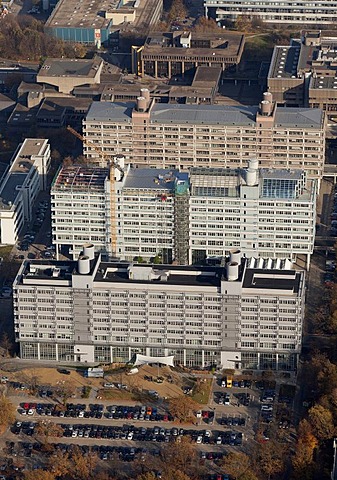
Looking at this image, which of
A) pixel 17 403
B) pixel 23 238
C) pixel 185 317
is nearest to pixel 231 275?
pixel 185 317

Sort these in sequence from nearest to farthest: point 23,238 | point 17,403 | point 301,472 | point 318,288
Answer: point 301,472 < point 17,403 < point 318,288 < point 23,238

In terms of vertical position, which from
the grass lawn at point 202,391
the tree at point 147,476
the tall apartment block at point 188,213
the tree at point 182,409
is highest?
the tall apartment block at point 188,213

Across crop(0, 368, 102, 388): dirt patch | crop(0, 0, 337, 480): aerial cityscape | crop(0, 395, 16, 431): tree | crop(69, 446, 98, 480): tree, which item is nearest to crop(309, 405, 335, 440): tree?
crop(0, 0, 337, 480): aerial cityscape

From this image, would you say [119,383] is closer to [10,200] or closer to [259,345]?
[259,345]

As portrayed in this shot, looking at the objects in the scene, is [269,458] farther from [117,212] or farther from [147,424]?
[117,212]

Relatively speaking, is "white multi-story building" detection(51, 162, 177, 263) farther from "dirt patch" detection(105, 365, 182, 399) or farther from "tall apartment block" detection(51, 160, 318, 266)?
"dirt patch" detection(105, 365, 182, 399)

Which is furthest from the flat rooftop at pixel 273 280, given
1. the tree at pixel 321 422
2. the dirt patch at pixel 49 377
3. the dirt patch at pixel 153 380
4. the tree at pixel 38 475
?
the tree at pixel 38 475

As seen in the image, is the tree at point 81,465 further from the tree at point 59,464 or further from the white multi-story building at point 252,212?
the white multi-story building at point 252,212
